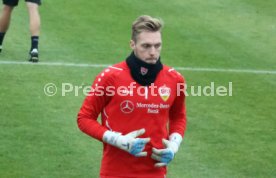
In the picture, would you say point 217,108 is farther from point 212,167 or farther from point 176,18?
point 176,18

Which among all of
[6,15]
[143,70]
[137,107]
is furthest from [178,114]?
[6,15]

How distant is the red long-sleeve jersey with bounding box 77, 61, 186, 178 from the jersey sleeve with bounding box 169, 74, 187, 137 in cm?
20

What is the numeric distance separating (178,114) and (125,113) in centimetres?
57

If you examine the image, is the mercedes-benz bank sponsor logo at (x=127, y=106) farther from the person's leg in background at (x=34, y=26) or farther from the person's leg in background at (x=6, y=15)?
the person's leg in background at (x=6, y=15)

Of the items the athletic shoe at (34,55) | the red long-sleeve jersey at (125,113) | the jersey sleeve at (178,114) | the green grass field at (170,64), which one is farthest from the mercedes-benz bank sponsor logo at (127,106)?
the athletic shoe at (34,55)

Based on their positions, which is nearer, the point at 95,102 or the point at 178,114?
the point at 95,102

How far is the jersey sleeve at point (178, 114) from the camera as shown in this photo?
7281mm

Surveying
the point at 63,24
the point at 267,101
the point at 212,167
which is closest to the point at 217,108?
the point at 267,101

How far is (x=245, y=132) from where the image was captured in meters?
11.3

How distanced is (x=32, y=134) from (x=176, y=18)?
6702 millimetres

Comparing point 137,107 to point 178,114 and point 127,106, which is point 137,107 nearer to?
point 127,106

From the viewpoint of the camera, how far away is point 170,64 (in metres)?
14.1

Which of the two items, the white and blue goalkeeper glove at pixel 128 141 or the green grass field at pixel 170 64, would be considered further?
the green grass field at pixel 170 64

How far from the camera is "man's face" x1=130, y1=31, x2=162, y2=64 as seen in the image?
6.92 meters
